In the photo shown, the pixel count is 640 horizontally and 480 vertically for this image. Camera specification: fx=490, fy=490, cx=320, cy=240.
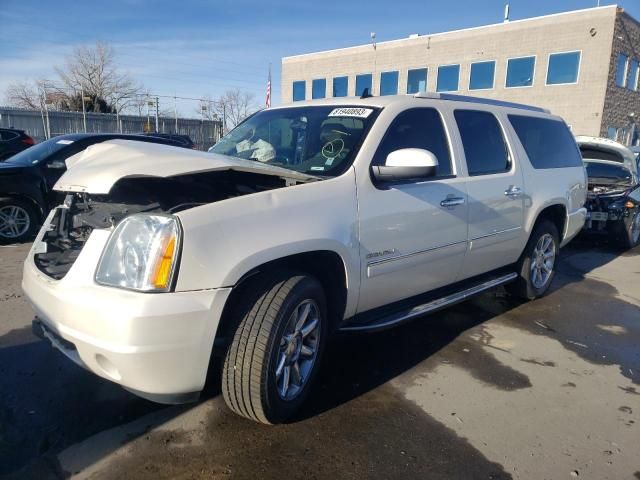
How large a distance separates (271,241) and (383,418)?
1.29 metres

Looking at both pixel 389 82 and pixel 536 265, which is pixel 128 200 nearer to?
pixel 536 265

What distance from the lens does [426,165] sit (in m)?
2.98

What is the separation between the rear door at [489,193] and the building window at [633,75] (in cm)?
2678

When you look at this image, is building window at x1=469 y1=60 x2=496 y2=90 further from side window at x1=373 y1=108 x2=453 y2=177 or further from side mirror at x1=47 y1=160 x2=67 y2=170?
side window at x1=373 y1=108 x2=453 y2=177

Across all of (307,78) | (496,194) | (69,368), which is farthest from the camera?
(307,78)

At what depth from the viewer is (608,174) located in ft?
28.8

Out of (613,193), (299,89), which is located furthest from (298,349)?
(299,89)

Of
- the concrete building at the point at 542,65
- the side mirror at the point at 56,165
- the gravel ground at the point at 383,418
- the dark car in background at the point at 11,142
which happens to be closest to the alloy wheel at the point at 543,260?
the gravel ground at the point at 383,418

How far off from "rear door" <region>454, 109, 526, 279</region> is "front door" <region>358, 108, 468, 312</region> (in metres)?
0.19

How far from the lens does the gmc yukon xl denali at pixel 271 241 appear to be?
226 centimetres

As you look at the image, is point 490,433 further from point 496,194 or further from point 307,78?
point 307,78

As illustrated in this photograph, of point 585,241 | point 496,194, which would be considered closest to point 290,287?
point 496,194

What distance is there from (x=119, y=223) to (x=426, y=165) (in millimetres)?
1770

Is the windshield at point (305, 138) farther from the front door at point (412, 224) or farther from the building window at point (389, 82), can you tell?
the building window at point (389, 82)
